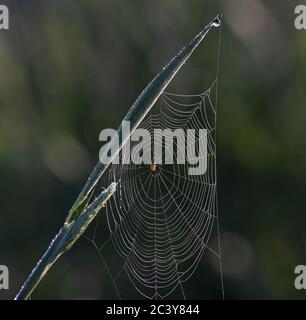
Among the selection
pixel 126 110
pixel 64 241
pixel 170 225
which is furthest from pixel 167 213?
pixel 64 241

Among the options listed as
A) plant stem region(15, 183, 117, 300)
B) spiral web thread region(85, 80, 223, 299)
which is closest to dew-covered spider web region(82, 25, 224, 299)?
spiral web thread region(85, 80, 223, 299)

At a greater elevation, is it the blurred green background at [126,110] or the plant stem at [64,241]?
the blurred green background at [126,110]

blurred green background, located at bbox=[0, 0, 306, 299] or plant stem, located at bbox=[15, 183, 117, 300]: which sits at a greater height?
blurred green background, located at bbox=[0, 0, 306, 299]

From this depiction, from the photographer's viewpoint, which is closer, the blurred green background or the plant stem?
the plant stem

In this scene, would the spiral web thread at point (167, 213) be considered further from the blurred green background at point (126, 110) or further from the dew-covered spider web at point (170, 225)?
the blurred green background at point (126, 110)

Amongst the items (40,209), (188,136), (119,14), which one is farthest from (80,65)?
(188,136)

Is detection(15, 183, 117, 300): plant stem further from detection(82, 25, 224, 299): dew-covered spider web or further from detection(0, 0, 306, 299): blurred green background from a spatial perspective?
detection(0, 0, 306, 299): blurred green background

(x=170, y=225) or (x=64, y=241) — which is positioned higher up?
(x=170, y=225)

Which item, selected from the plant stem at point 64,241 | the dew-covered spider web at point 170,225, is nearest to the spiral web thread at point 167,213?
the dew-covered spider web at point 170,225

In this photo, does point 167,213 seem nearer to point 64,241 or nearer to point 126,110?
point 126,110
